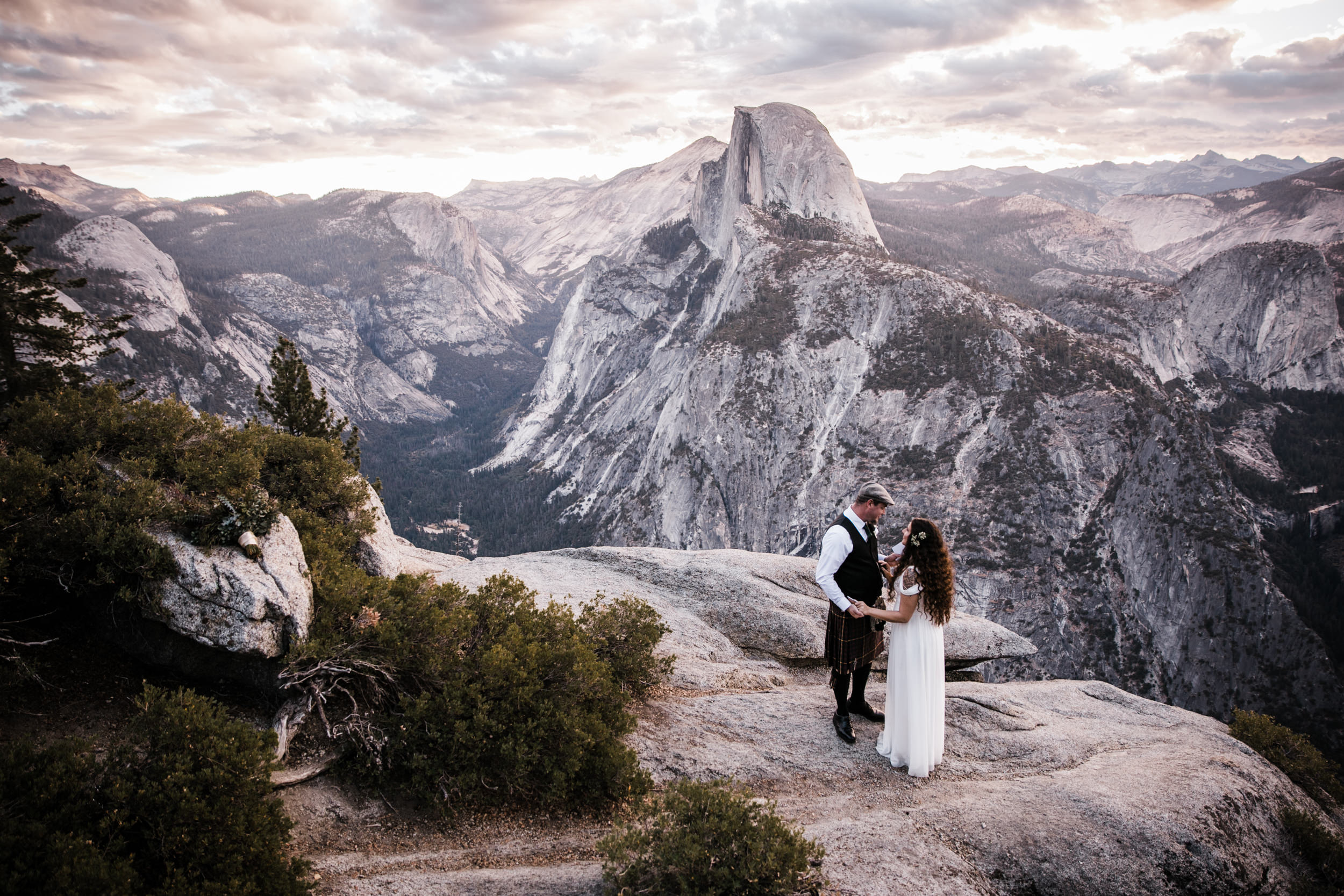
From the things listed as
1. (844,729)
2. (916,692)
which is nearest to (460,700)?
(844,729)

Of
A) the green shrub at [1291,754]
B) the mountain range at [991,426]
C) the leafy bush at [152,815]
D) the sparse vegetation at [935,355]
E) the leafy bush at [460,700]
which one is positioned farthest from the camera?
the sparse vegetation at [935,355]

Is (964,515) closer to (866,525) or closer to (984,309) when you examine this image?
(984,309)

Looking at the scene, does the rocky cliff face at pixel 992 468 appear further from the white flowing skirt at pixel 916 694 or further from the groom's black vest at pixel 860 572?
the groom's black vest at pixel 860 572

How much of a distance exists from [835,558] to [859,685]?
3457 mm

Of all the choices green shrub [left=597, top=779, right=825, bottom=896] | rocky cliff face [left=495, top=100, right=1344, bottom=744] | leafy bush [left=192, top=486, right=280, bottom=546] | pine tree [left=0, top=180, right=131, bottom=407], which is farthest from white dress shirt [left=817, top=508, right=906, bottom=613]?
rocky cliff face [left=495, top=100, right=1344, bottom=744]

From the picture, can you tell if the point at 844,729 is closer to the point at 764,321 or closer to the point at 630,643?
the point at 630,643

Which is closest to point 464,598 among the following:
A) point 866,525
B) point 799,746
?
point 799,746

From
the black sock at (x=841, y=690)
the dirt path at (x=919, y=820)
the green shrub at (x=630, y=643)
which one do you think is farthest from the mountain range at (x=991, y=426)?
the green shrub at (x=630, y=643)

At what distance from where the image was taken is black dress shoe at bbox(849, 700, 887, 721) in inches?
497

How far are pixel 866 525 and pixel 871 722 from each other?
463 cm

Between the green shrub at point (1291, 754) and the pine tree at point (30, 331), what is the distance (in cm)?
3962

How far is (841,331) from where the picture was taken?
120 metres

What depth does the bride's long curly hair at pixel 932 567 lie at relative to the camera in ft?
33.4

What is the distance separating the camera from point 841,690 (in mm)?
12117
